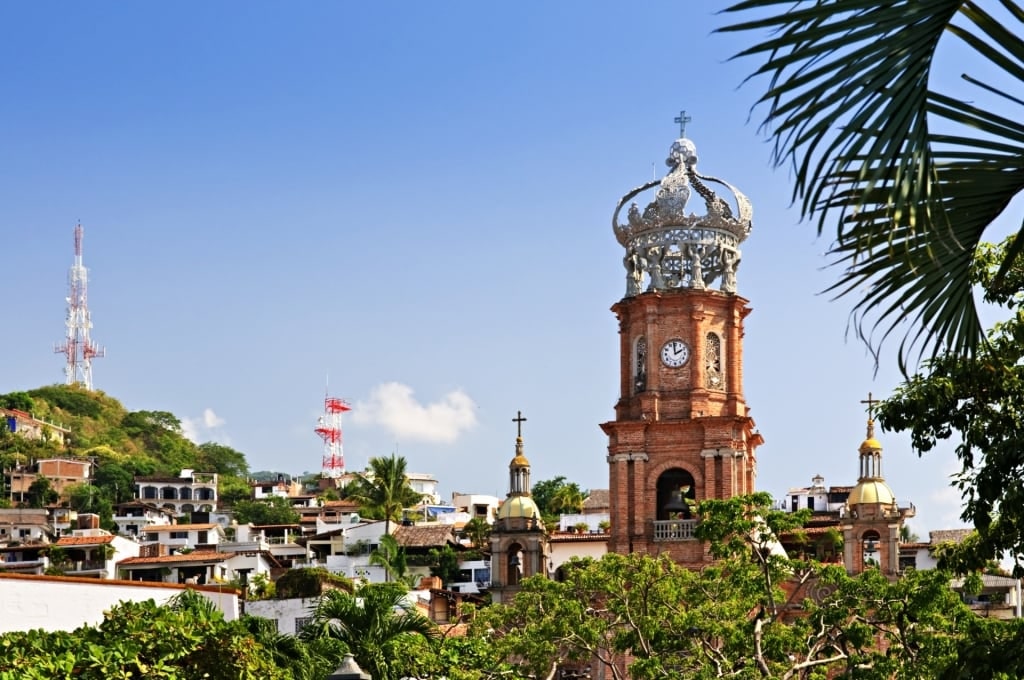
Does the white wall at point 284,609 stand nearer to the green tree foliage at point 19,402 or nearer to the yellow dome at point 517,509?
the yellow dome at point 517,509

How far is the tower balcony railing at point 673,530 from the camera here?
46750 mm

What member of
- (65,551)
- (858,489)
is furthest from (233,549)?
(858,489)

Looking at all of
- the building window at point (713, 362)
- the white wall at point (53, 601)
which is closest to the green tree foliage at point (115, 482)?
the building window at point (713, 362)

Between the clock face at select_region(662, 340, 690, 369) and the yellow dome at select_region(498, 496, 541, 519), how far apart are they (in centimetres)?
753

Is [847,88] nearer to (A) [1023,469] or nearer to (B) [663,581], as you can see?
(A) [1023,469]

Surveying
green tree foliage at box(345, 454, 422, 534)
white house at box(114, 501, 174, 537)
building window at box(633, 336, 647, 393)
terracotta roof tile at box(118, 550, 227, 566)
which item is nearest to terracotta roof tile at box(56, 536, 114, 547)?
terracotta roof tile at box(118, 550, 227, 566)

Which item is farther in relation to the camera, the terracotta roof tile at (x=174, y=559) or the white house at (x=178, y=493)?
the white house at (x=178, y=493)

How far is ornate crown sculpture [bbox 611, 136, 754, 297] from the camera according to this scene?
48312mm

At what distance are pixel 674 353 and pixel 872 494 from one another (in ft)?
27.1

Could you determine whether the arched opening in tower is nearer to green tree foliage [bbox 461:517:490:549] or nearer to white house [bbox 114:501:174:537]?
green tree foliage [bbox 461:517:490:549]

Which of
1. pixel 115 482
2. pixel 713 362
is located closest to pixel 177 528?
pixel 115 482

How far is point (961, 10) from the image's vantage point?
5.85 m

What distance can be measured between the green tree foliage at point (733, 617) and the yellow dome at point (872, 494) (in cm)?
1656

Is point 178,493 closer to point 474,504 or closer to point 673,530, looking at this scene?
point 474,504
